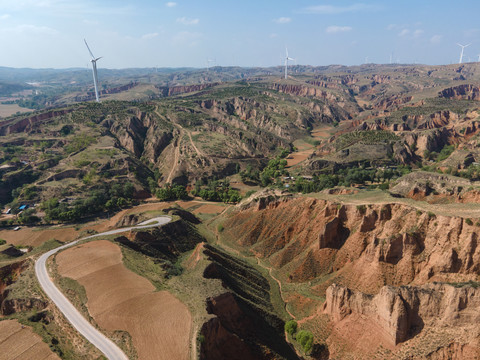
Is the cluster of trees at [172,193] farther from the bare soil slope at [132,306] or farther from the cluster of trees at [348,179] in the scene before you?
the bare soil slope at [132,306]

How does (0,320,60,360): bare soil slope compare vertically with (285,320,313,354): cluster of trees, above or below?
above

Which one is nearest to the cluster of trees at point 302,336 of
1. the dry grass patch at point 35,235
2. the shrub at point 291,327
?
the shrub at point 291,327

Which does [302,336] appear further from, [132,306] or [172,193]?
[172,193]

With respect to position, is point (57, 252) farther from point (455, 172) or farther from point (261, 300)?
point (455, 172)

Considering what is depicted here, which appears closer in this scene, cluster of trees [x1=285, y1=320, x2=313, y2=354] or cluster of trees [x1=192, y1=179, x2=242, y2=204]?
cluster of trees [x1=285, y1=320, x2=313, y2=354]

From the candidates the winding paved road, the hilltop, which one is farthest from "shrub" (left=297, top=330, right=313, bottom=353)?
the winding paved road

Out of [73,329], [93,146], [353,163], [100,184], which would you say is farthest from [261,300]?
[93,146]

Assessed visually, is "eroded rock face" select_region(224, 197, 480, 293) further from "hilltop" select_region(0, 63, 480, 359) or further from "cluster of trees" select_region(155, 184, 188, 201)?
"cluster of trees" select_region(155, 184, 188, 201)

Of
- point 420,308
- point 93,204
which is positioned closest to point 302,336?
point 420,308
